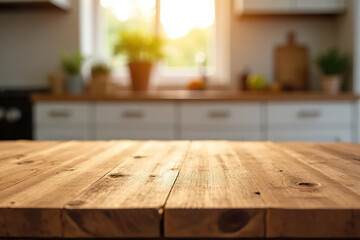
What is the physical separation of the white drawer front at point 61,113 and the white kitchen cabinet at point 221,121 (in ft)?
2.41

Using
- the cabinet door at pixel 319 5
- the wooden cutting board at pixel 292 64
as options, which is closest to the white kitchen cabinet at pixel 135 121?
the wooden cutting board at pixel 292 64

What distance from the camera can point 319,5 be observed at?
3.52 m

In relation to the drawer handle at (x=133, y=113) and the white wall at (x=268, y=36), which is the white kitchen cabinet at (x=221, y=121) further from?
the white wall at (x=268, y=36)

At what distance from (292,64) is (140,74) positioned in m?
1.37

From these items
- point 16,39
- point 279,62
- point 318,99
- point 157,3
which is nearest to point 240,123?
point 318,99

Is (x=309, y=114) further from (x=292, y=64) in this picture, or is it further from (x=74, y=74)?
(x=74, y=74)

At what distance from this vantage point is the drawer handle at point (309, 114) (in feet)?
10.4

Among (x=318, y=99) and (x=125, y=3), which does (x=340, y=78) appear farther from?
(x=125, y=3)

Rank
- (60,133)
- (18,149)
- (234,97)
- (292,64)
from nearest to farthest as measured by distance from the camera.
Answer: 1. (18,149)
2. (234,97)
3. (60,133)
4. (292,64)

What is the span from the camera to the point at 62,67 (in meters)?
3.92

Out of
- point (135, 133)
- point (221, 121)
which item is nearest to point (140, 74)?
point (135, 133)

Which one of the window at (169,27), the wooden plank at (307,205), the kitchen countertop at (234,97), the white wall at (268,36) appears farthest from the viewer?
the window at (169,27)

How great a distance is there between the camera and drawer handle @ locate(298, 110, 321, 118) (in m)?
3.18

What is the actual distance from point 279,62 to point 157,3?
1296 millimetres
